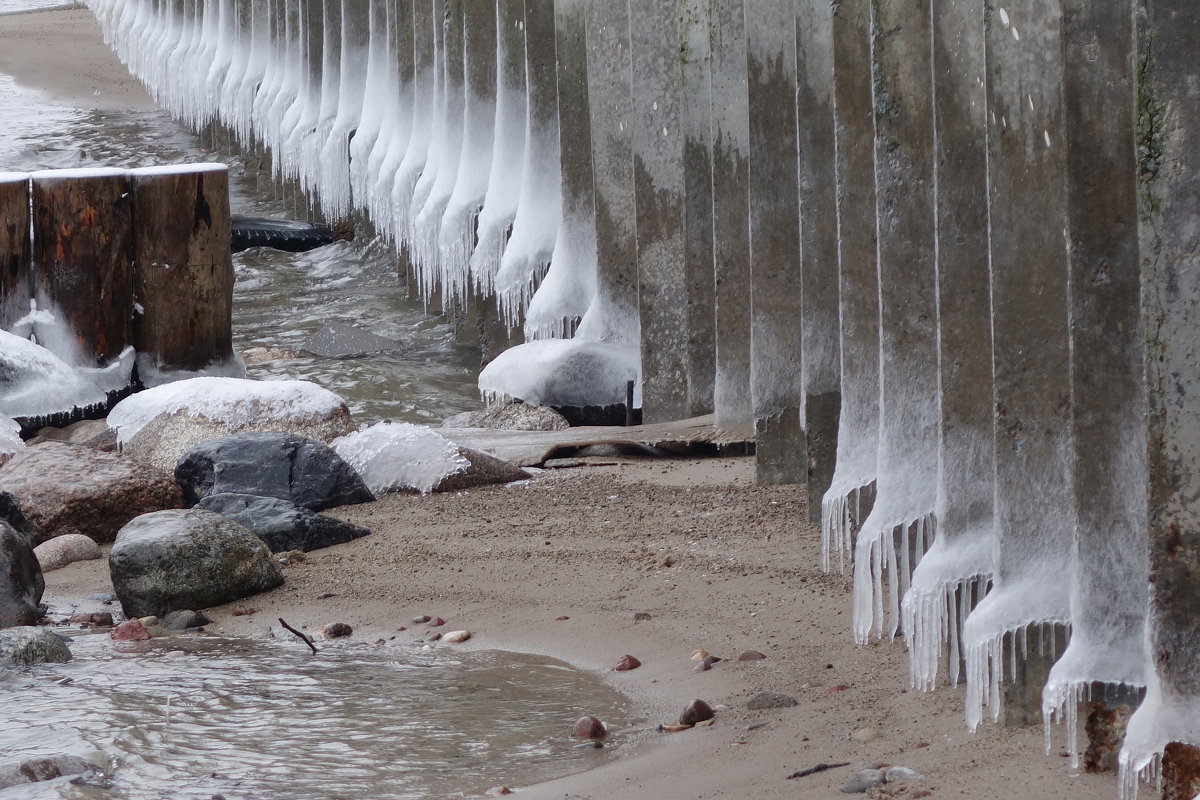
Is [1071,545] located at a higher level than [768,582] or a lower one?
higher

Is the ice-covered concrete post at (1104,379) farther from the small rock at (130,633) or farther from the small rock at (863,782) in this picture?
the small rock at (130,633)

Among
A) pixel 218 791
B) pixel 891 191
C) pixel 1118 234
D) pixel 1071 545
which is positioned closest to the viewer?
pixel 1118 234

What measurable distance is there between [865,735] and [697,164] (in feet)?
10.0

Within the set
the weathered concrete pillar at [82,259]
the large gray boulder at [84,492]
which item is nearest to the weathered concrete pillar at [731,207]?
the large gray boulder at [84,492]

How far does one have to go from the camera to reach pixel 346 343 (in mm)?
8648

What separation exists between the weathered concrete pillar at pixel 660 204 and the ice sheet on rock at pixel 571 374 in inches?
14.6

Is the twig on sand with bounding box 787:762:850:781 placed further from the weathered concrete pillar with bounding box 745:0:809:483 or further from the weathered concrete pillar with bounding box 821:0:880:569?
the weathered concrete pillar with bounding box 745:0:809:483

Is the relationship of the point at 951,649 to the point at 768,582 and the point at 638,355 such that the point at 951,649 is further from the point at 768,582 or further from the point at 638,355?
the point at 638,355

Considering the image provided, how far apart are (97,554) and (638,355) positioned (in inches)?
91.8

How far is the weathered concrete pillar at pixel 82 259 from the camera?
6848 millimetres

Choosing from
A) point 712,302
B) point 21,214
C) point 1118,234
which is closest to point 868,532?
point 1118,234

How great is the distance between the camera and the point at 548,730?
3189mm

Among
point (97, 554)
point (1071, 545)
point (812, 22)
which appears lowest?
point (97, 554)

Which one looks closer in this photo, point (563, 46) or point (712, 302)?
point (712, 302)
